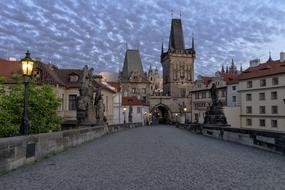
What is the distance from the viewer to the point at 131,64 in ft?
347

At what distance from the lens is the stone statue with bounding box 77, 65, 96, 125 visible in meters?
22.6

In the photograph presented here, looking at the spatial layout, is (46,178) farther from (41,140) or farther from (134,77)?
(134,77)

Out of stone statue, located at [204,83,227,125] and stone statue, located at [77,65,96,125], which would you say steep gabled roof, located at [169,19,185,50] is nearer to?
stone statue, located at [204,83,227,125]

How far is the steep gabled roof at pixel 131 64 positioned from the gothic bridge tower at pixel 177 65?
9.33 m

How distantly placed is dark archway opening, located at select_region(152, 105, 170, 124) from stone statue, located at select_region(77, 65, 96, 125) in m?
74.6

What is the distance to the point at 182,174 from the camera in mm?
8141

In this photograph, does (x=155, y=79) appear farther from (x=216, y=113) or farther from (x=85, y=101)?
(x=85, y=101)

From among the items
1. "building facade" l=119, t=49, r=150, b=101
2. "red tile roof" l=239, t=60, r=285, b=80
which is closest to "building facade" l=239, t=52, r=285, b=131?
"red tile roof" l=239, t=60, r=285, b=80

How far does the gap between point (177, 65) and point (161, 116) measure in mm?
18232

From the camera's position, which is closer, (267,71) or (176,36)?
(267,71)

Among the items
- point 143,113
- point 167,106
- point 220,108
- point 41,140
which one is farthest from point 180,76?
A: point 41,140

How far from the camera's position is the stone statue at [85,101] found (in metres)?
22.6

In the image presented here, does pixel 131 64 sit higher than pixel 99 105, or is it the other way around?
pixel 131 64

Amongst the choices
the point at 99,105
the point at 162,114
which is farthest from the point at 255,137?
the point at 162,114
